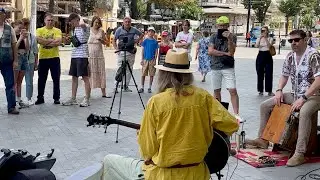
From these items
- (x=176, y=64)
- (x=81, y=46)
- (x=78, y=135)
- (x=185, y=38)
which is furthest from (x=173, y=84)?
(x=185, y=38)

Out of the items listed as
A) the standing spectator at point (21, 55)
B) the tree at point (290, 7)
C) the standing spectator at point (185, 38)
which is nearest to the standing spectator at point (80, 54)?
the standing spectator at point (21, 55)

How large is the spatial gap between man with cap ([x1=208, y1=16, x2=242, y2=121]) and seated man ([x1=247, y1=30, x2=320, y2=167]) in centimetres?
155

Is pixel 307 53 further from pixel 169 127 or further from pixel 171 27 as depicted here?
pixel 171 27

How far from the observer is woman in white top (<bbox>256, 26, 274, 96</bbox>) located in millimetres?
11914

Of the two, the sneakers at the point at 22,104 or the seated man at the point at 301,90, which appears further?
the sneakers at the point at 22,104

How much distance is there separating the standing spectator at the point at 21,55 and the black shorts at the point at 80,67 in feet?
2.77

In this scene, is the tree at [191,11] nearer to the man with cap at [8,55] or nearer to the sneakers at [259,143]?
the man with cap at [8,55]

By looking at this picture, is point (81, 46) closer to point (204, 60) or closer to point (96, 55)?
point (96, 55)

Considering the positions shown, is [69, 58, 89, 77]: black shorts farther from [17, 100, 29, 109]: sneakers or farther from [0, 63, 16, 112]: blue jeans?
[0, 63, 16, 112]: blue jeans

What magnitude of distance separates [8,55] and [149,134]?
577cm

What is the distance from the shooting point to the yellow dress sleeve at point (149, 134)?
3.47m

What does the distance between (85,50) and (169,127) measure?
658 cm

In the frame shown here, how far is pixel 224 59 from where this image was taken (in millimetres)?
8258

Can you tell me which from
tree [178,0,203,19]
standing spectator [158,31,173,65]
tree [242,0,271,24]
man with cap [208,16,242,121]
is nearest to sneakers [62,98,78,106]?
standing spectator [158,31,173,65]
